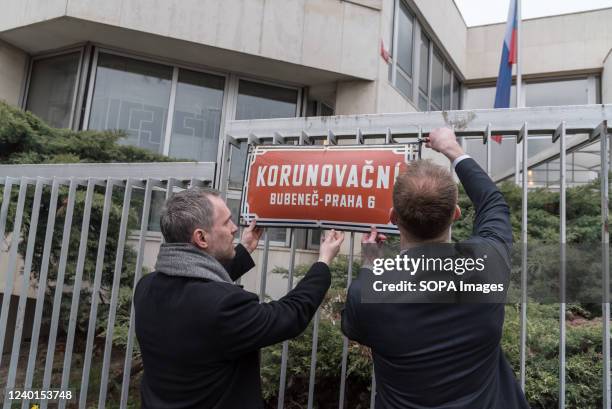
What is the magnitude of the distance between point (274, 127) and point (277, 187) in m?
0.43

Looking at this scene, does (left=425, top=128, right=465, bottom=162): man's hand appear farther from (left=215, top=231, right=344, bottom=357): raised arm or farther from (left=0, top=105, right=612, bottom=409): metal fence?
(left=215, top=231, right=344, bottom=357): raised arm

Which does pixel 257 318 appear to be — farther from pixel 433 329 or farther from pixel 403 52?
pixel 403 52

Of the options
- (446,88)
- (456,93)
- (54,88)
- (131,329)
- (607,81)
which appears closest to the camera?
(131,329)

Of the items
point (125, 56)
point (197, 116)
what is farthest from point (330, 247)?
point (125, 56)

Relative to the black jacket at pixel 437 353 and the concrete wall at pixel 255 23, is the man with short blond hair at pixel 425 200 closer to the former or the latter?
the black jacket at pixel 437 353

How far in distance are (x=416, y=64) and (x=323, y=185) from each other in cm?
830

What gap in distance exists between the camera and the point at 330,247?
6.48ft

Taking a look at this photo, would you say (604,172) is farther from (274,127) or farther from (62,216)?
(62,216)

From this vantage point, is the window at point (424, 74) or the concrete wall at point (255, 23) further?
the window at point (424, 74)

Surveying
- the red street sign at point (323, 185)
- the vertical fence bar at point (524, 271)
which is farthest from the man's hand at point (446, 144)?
the vertical fence bar at point (524, 271)

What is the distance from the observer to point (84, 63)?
7266 millimetres

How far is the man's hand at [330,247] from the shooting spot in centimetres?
192

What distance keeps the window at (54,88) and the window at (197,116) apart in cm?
173

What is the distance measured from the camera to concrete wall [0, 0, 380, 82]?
6.64m
